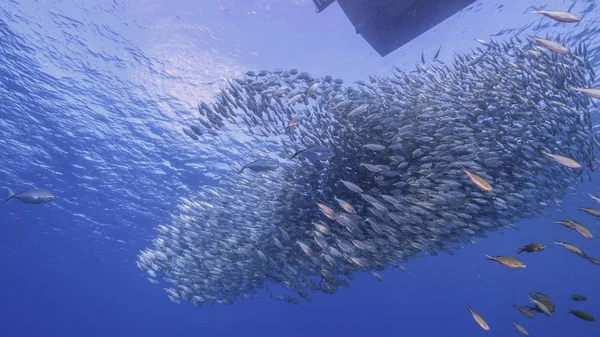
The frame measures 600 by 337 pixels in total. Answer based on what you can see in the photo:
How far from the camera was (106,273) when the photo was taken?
41.7m

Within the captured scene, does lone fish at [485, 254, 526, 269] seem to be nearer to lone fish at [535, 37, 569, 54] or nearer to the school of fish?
the school of fish

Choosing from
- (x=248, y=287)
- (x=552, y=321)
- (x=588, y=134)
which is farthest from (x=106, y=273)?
(x=552, y=321)

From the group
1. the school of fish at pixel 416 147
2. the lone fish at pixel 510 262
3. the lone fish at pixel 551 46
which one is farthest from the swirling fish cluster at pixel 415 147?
the lone fish at pixel 551 46

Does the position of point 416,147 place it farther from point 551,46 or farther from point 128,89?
point 128,89

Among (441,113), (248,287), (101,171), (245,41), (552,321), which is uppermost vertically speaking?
(101,171)

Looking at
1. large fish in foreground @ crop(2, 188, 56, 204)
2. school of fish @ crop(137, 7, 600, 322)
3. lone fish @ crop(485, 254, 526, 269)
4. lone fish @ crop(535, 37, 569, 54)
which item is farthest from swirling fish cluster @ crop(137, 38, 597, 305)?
large fish in foreground @ crop(2, 188, 56, 204)

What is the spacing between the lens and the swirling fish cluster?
26.8 ft

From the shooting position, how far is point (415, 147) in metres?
8.94

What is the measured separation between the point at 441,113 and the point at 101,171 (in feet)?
71.5

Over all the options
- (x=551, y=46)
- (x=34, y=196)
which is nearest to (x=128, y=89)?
(x=34, y=196)

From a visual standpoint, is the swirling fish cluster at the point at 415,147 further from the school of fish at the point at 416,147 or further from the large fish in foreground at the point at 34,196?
the large fish in foreground at the point at 34,196

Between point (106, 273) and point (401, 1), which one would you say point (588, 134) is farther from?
point (106, 273)

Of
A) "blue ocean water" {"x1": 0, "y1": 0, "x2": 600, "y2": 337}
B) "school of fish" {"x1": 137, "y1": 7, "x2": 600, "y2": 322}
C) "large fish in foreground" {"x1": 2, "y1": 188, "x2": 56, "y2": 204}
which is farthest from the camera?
"blue ocean water" {"x1": 0, "y1": 0, "x2": 600, "y2": 337}

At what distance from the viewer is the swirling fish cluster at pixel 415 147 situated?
8.16 m
